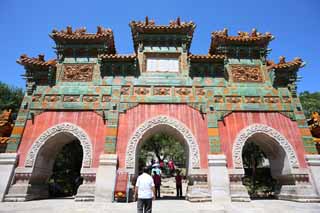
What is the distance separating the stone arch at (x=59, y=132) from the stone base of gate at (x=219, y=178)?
5.09m

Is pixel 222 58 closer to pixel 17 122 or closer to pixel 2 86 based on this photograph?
pixel 17 122

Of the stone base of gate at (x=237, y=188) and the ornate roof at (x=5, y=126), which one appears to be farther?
the ornate roof at (x=5, y=126)

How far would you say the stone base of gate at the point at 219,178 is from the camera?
317 inches

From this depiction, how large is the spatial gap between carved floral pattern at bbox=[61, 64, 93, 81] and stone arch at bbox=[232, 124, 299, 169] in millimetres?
7826

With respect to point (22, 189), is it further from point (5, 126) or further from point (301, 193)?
point (301, 193)

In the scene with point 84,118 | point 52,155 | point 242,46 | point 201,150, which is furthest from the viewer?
point 242,46

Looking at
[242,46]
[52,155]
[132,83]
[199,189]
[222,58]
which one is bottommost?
[199,189]

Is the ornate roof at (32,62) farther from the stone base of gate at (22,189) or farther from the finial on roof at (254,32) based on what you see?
the finial on roof at (254,32)

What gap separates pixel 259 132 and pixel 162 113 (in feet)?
14.8

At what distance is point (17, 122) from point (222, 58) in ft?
33.8

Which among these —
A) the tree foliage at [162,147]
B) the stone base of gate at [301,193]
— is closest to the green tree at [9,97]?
the tree foliage at [162,147]

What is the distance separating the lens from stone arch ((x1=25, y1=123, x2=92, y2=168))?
347 inches

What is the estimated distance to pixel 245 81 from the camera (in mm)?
10727

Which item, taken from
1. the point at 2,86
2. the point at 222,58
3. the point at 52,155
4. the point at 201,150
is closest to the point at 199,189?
the point at 201,150
